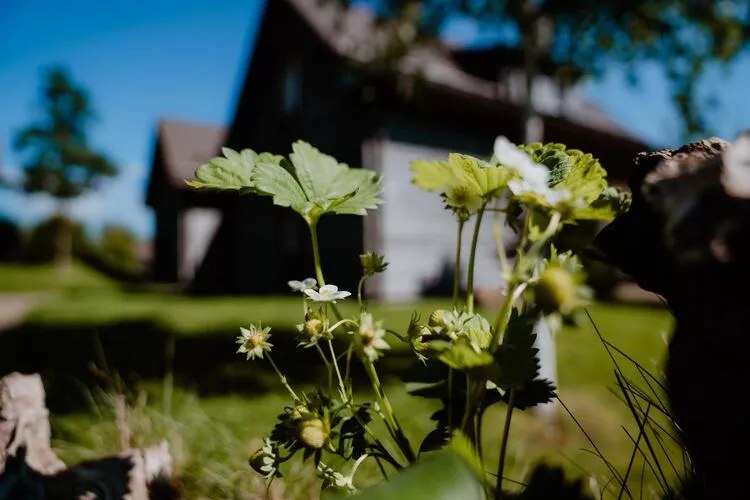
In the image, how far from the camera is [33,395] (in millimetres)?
1077

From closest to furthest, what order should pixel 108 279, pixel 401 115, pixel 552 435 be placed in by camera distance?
pixel 552 435
pixel 401 115
pixel 108 279

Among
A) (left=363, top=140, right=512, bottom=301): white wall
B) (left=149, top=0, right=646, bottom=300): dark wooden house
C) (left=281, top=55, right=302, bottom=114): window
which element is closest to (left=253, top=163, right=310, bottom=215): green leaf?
(left=149, top=0, right=646, bottom=300): dark wooden house

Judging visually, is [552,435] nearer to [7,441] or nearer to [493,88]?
[7,441]

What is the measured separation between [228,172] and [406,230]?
8.24m

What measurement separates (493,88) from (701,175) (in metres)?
9.77

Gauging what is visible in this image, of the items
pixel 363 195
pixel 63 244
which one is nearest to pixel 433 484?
pixel 363 195

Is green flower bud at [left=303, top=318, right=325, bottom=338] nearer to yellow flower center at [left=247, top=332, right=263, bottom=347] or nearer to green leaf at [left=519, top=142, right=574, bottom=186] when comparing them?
yellow flower center at [left=247, top=332, right=263, bottom=347]

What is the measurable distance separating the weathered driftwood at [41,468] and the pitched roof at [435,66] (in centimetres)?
464

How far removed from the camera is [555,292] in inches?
18.0

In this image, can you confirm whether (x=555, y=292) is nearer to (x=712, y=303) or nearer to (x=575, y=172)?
(x=712, y=303)

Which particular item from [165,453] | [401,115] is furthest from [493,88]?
[165,453]

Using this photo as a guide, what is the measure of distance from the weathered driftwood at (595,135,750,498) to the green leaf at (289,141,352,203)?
0.41 m

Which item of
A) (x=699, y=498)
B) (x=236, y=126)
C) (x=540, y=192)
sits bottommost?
(x=699, y=498)

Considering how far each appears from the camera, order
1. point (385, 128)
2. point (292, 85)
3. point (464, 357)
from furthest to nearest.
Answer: point (292, 85) < point (385, 128) < point (464, 357)
